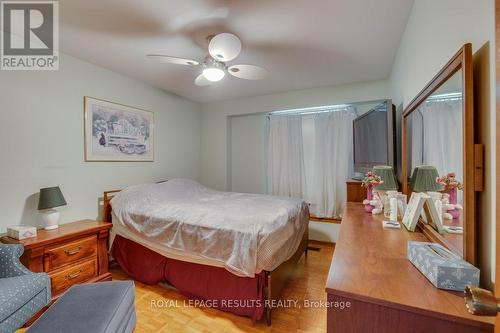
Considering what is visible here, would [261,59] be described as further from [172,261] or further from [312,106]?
[172,261]

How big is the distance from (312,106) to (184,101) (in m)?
2.22

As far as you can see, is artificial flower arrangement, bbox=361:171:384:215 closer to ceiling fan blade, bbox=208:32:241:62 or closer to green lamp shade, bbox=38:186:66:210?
ceiling fan blade, bbox=208:32:241:62

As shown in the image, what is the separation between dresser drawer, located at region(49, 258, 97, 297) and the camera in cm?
197

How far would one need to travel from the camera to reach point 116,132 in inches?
114

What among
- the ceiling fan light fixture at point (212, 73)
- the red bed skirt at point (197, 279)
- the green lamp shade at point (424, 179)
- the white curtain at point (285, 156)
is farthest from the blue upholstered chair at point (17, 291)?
the white curtain at point (285, 156)

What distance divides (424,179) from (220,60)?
1774mm

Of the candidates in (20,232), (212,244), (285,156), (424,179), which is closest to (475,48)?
(424,179)

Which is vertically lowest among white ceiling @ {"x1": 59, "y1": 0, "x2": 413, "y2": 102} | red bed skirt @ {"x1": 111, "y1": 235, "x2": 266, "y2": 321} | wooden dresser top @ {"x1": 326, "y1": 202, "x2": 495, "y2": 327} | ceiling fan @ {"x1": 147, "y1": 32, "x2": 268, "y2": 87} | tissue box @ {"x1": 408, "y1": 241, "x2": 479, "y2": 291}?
red bed skirt @ {"x1": 111, "y1": 235, "x2": 266, "y2": 321}

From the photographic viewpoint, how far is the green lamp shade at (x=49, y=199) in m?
2.06

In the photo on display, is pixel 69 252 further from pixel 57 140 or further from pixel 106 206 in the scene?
pixel 57 140

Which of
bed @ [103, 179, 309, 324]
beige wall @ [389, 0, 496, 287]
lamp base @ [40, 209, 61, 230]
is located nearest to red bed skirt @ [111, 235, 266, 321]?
bed @ [103, 179, 309, 324]

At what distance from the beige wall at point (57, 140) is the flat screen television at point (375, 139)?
2.93 m

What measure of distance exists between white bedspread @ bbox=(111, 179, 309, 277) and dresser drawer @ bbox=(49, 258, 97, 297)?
45 cm

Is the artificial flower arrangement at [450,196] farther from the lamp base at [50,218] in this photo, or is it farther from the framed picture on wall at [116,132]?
the framed picture on wall at [116,132]
